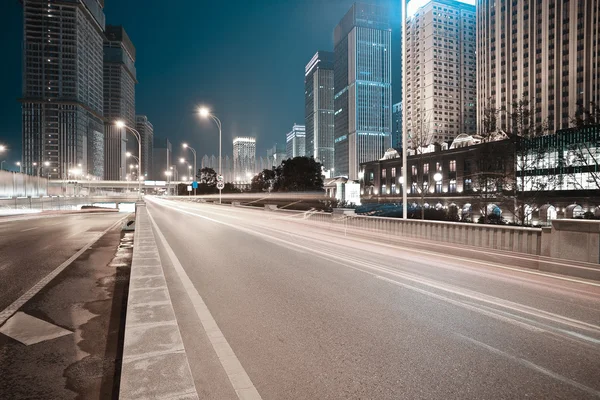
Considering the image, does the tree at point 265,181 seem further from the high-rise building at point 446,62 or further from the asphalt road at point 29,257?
the high-rise building at point 446,62

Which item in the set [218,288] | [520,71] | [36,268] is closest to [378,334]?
[218,288]

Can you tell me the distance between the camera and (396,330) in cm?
500

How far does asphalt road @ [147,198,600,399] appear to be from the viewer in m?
3.57

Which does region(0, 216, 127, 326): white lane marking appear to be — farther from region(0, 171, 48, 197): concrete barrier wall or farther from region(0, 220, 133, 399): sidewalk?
region(0, 171, 48, 197): concrete barrier wall

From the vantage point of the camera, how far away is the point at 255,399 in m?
3.25

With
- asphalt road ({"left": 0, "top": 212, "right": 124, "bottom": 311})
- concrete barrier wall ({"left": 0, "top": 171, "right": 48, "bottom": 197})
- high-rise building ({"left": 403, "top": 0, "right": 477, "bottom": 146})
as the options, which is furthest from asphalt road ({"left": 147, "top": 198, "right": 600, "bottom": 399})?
high-rise building ({"left": 403, "top": 0, "right": 477, "bottom": 146})

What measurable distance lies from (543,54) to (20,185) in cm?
15527

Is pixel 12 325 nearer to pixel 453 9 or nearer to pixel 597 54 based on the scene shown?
pixel 597 54

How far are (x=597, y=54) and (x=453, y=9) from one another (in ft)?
275

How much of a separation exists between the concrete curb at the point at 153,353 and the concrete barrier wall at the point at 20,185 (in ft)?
135

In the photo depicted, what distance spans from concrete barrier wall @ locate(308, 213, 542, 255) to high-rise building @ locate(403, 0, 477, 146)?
173 m

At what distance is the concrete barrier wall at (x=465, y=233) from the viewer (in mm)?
10039

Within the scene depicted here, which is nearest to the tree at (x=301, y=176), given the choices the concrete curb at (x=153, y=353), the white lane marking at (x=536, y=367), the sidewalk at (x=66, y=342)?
the sidewalk at (x=66, y=342)

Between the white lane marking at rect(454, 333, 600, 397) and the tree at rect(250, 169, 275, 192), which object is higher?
the tree at rect(250, 169, 275, 192)
